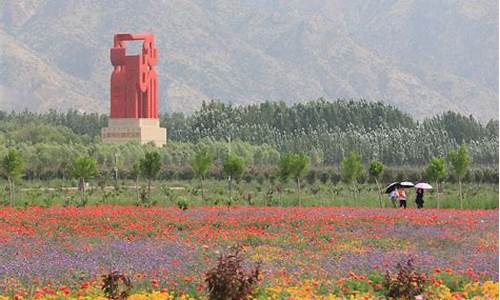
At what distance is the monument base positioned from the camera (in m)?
88.1

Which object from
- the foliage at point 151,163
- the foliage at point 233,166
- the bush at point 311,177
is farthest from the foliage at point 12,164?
the bush at point 311,177

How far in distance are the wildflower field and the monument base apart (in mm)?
58725

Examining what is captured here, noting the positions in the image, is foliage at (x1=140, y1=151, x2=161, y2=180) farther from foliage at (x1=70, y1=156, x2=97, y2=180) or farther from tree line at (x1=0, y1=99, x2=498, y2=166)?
tree line at (x1=0, y1=99, x2=498, y2=166)

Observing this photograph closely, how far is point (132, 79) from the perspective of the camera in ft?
287

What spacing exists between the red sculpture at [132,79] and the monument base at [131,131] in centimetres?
63

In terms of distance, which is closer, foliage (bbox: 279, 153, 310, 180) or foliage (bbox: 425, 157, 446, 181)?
foliage (bbox: 425, 157, 446, 181)

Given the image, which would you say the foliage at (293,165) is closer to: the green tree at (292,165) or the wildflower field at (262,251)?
the green tree at (292,165)

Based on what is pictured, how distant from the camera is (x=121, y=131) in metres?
88.9

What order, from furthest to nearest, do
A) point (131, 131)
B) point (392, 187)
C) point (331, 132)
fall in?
1. point (331, 132)
2. point (131, 131)
3. point (392, 187)

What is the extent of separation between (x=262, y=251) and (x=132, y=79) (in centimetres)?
6952

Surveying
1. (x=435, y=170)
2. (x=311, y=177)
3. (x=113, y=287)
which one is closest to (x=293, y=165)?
(x=435, y=170)

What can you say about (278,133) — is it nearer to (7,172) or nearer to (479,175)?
(479,175)

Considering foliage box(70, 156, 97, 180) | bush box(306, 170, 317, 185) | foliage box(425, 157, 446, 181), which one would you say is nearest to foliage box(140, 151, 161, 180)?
foliage box(70, 156, 97, 180)

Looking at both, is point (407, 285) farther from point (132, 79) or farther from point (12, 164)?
point (132, 79)
